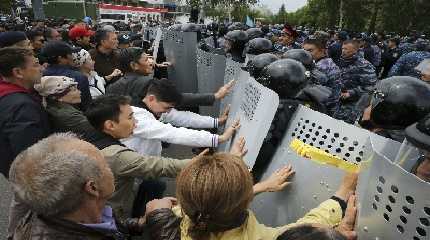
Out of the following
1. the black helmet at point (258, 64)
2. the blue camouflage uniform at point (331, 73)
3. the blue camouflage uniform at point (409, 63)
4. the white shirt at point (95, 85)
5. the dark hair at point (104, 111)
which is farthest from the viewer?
the blue camouflage uniform at point (409, 63)

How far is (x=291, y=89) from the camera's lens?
2.66 meters

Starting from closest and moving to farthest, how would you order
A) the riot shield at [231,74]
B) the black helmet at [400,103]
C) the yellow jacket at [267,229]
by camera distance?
the yellow jacket at [267,229], the black helmet at [400,103], the riot shield at [231,74]

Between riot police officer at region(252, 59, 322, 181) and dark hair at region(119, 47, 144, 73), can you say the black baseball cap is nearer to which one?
dark hair at region(119, 47, 144, 73)

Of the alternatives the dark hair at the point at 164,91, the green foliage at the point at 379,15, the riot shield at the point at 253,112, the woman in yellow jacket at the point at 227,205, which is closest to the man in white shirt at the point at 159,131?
the dark hair at the point at 164,91

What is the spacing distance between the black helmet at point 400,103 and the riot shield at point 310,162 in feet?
0.97

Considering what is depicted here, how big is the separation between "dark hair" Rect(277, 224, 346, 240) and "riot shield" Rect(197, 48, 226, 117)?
134 inches

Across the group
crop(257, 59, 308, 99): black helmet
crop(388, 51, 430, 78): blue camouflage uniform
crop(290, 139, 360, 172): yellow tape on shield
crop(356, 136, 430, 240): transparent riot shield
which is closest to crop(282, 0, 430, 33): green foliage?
crop(388, 51, 430, 78): blue camouflage uniform

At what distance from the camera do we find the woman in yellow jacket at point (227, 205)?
156 centimetres

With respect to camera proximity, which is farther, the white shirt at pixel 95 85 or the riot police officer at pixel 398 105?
the white shirt at pixel 95 85

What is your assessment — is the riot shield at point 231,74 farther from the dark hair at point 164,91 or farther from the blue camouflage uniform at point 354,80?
the blue camouflage uniform at point 354,80

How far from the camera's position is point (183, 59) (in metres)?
6.93

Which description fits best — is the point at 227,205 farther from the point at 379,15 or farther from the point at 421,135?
the point at 379,15

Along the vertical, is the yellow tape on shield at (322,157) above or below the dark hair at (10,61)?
below

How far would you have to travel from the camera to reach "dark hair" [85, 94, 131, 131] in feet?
8.54
